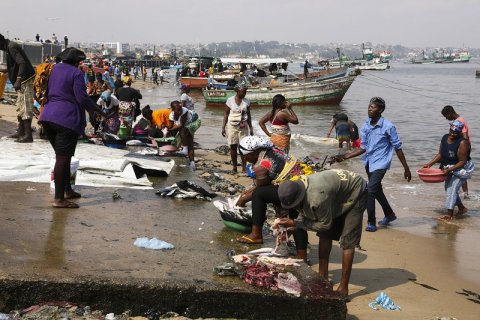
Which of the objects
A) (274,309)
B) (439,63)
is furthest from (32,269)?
(439,63)

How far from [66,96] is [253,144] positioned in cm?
188

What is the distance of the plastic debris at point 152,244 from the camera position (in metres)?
4.70

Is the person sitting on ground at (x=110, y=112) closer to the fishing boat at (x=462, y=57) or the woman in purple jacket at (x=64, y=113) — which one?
the woman in purple jacket at (x=64, y=113)

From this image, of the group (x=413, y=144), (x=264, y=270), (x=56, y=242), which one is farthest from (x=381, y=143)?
(x=413, y=144)

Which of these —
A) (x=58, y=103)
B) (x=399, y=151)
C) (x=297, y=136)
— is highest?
(x=58, y=103)

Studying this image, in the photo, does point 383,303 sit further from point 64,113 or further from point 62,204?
point 64,113

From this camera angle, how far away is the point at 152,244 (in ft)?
15.5

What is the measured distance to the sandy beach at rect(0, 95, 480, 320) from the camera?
16.1 feet

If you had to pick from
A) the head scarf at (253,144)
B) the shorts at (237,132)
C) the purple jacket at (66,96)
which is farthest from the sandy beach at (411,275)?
the shorts at (237,132)

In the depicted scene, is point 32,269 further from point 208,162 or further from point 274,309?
point 208,162

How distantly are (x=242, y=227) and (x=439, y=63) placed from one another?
170449 millimetres

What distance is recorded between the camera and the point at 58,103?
5.62 m

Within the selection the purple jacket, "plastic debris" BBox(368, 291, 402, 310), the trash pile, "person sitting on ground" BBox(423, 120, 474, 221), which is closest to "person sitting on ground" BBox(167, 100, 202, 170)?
"person sitting on ground" BBox(423, 120, 474, 221)

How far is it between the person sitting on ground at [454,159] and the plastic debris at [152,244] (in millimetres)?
4840
